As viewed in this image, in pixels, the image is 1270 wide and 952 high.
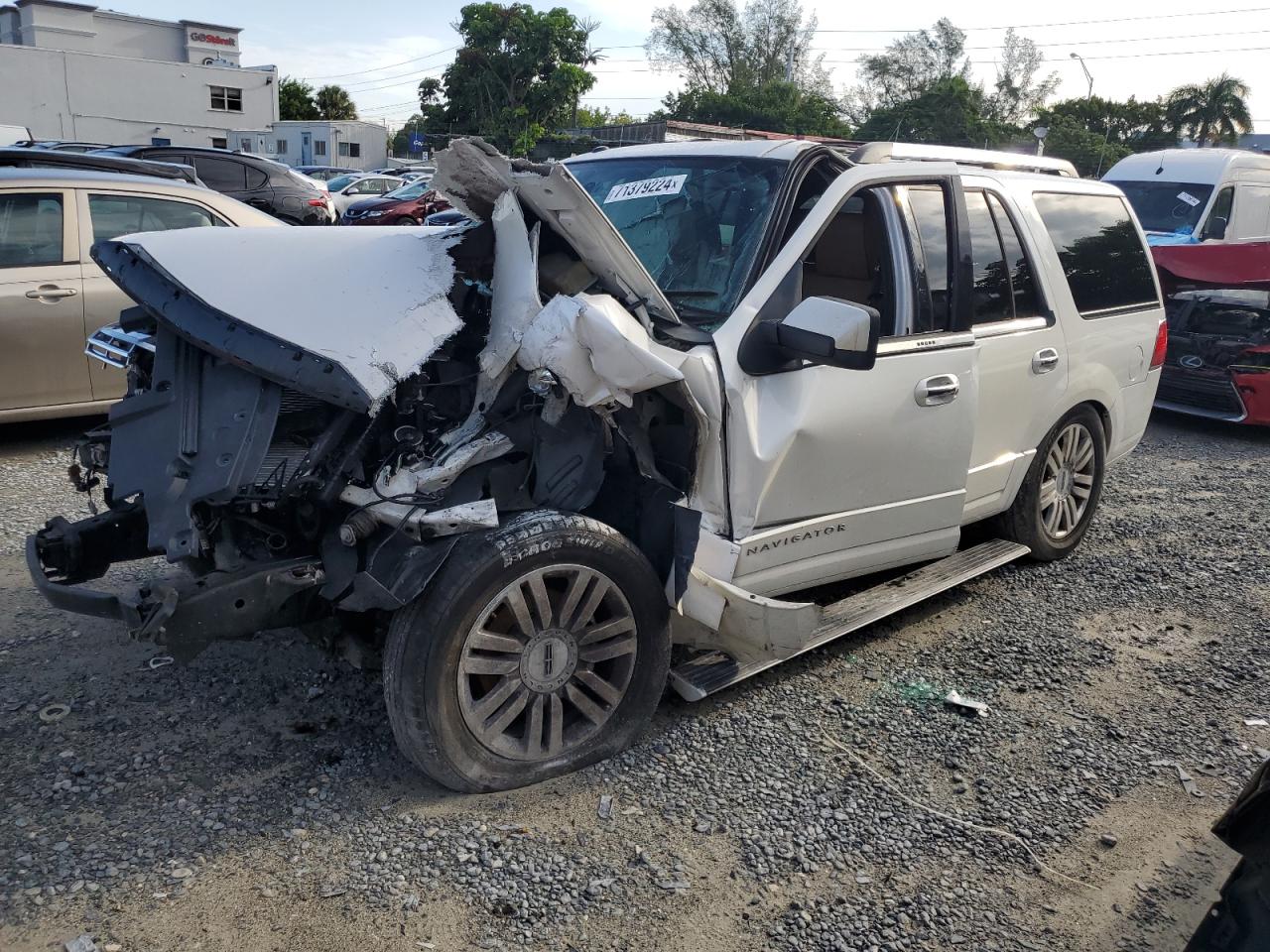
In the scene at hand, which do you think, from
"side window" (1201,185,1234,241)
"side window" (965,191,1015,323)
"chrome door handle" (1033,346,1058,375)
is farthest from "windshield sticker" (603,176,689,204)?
"side window" (1201,185,1234,241)

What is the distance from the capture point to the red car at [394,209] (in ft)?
69.7

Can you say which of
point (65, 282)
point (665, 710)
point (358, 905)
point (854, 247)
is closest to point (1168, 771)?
point (665, 710)

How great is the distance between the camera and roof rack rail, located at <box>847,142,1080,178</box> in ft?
14.0

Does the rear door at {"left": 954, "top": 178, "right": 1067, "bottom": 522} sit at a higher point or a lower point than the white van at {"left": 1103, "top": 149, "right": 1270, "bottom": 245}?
lower

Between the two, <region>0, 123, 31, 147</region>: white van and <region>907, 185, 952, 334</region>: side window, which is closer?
<region>907, 185, 952, 334</region>: side window

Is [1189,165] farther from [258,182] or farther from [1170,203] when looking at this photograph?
[258,182]

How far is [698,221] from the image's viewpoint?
12.8 feet

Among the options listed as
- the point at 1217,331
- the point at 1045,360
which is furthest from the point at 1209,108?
the point at 1045,360

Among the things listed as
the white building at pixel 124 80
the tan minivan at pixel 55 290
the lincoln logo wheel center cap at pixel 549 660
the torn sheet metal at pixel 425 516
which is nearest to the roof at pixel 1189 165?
the tan minivan at pixel 55 290

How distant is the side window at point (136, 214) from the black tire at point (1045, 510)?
17.3ft

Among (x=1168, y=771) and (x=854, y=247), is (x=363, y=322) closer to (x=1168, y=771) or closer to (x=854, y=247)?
(x=854, y=247)

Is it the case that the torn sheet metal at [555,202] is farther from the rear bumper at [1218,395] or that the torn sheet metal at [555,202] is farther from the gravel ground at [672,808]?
the rear bumper at [1218,395]

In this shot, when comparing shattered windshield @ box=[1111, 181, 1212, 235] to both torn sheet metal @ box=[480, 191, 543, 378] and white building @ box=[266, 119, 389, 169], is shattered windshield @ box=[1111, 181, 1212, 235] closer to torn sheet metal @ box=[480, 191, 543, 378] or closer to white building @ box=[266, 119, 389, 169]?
torn sheet metal @ box=[480, 191, 543, 378]

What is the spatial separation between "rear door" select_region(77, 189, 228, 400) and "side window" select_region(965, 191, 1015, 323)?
446 centimetres
